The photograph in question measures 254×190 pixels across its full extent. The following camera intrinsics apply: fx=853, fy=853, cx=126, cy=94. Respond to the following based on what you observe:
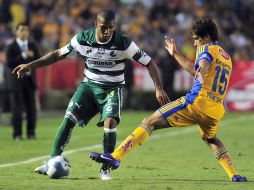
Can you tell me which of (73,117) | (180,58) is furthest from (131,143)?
(180,58)

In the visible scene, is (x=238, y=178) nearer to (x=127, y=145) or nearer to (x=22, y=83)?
(x=127, y=145)

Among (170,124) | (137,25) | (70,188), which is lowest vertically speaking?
(70,188)

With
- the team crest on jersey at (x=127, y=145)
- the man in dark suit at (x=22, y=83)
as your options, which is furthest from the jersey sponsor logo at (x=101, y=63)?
the man in dark suit at (x=22, y=83)

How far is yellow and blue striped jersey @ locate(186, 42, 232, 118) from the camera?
33.3 feet

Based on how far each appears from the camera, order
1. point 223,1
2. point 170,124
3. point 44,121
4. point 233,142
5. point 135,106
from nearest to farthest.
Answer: point 170,124 → point 233,142 → point 44,121 → point 135,106 → point 223,1

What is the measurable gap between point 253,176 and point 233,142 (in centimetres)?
598

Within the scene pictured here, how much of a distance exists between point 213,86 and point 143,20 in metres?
22.2

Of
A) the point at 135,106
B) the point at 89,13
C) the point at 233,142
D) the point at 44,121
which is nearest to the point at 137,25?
the point at 89,13

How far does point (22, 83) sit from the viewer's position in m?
17.2

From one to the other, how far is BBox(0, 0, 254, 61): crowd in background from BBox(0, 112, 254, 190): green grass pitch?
9.07 metres

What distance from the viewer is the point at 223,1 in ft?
114

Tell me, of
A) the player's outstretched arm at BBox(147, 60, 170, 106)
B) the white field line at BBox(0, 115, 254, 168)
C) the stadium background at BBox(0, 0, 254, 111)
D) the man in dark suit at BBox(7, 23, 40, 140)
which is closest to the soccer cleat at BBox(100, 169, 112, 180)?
the player's outstretched arm at BBox(147, 60, 170, 106)

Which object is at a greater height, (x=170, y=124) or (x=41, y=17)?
(x=41, y=17)

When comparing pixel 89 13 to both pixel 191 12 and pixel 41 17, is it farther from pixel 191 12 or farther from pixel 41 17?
pixel 191 12
